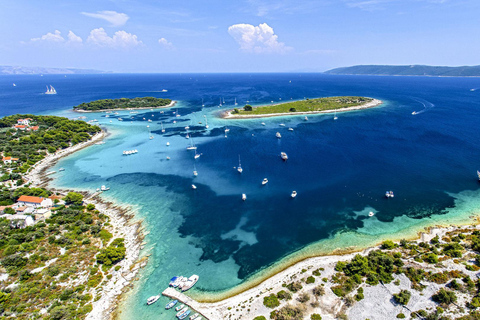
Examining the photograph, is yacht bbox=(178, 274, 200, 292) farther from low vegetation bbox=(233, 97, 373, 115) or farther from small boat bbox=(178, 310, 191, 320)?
low vegetation bbox=(233, 97, 373, 115)

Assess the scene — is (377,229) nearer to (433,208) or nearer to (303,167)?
(433,208)

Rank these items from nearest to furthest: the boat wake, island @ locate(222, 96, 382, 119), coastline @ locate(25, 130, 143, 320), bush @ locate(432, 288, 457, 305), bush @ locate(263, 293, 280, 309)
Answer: bush @ locate(432, 288, 457, 305)
bush @ locate(263, 293, 280, 309)
coastline @ locate(25, 130, 143, 320)
the boat wake
island @ locate(222, 96, 382, 119)

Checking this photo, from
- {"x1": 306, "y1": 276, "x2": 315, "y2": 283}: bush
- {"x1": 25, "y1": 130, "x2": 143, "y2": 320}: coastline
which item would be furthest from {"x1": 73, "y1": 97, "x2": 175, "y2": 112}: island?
{"x1": 306, "y1": 276, "x2": 315, "y2": 283}: bush

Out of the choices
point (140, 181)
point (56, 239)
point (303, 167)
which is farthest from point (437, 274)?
point (140, 181)

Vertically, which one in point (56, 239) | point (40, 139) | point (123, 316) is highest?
point (40, 139)

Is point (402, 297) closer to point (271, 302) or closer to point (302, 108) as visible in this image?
point (271, 302)

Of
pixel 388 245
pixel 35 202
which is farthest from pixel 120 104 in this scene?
pixel 388 245

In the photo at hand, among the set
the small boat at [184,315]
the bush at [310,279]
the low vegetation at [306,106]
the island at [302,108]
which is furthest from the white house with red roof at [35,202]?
the low vegetation at [306,106]
